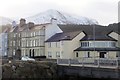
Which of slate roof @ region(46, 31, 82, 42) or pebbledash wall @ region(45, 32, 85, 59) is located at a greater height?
slate roof @ region(46, 31, 82, 42)

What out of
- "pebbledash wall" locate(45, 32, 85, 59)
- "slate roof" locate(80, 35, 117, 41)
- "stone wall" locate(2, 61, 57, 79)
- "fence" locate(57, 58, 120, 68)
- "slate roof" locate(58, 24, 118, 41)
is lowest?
"stone wall" locate(2, 61, 57, 79)

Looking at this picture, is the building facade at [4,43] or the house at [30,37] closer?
the house at [30,37]

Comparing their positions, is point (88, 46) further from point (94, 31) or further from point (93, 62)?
point (93, 62)

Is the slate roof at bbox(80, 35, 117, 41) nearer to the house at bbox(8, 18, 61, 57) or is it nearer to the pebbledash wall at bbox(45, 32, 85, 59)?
the pebbledash wall at bbox(45, 32, 85, 59)

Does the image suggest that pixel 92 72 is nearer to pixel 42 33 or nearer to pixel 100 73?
pixel 100 73

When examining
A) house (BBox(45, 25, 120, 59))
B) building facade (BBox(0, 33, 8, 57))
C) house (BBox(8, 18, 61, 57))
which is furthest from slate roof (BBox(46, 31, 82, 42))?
building facade (BBox(0, 33, 8, 57))

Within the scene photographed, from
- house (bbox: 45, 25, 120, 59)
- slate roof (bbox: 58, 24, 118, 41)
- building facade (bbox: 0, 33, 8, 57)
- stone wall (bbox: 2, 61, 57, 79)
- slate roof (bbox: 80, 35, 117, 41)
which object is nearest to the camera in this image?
stone wall (bbox: 2, 61, 57, 79)

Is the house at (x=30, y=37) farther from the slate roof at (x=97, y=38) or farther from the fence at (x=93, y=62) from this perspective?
the fence at (x=93, y=62)

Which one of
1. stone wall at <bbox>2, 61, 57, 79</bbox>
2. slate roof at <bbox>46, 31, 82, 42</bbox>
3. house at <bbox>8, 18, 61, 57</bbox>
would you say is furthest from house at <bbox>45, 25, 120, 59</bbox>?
stone wall at <bbox>2, 61, 57, 79</bbox>

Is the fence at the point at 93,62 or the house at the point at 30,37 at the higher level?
the house at the point at 30,37

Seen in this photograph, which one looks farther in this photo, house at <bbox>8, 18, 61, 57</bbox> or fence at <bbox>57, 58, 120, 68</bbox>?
house at <bbox>8, 18, 61, 57</bbox>

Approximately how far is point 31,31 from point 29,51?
4651 millimetres

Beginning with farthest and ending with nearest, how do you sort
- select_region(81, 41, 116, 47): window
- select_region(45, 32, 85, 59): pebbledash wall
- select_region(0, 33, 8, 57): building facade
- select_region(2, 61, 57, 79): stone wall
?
select_region(0, 33, 8, 57): building facade
select_region(45, 32, 85, 59): pebbledash wall
select_region(81, 41, 116, 47): window
select_region(2, 61, 57, 79): stone wall

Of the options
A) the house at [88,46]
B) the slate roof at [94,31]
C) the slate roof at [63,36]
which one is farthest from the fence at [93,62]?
the slate roof at [94,31]
